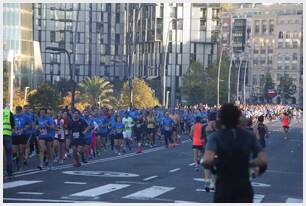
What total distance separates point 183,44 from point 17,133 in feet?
355

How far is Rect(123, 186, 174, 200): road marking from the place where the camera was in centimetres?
1462

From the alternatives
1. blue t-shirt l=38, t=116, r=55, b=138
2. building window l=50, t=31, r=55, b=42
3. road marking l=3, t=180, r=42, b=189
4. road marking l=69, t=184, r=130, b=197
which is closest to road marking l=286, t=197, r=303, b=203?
road marking l=69, t=184, r=130, b=197

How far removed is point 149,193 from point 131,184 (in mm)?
1838

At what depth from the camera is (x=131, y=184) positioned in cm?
1719

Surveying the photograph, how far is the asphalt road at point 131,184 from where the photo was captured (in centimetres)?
1449

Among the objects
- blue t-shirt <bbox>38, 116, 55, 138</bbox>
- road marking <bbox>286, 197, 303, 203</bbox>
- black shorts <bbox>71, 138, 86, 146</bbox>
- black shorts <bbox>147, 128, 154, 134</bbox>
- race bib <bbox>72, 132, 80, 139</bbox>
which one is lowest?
road marking <bbox>286, 197, 303, 203</bbox>

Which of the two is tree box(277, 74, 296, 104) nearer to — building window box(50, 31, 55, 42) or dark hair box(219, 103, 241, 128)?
building window box(50, 31, 55, 42)

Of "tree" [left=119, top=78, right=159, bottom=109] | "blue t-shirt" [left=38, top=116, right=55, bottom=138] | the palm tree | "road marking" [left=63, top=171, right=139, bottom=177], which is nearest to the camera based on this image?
"road marking" [left=63, top=171, right=139, bottom=177]

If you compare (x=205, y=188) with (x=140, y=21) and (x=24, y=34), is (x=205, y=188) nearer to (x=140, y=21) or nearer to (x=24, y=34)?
(x=24, y=34)

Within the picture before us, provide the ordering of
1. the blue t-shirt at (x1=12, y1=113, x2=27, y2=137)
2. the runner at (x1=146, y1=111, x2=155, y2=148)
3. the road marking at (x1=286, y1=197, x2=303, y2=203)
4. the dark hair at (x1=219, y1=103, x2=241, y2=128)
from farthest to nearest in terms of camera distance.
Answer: the runner at (x1=146, y1=111, x2=155, y2=148) → the blue t-shirt at (x1=12, y1=113, x2=27, y2=137) → the road marking at (x1=286, y1=197, x2=303, y2=203) → the dark hair at (x1=219, y1=103, x2=241, y2=128)

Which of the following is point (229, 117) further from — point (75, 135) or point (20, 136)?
point (75, 135)

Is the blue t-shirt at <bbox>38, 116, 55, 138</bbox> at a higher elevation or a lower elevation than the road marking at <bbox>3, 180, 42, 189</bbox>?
higher

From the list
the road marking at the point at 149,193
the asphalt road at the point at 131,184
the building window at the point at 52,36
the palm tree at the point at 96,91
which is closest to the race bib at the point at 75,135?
the asphalt road at the point at 131,184

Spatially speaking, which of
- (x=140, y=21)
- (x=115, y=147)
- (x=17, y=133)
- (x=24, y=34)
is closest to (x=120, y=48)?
(x=140, y=21)
